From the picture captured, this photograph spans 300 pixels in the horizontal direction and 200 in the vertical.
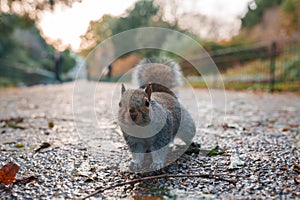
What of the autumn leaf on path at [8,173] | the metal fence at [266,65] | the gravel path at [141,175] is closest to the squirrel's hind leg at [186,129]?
the gravel path at [141,175]

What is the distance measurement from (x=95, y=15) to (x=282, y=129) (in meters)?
2.22

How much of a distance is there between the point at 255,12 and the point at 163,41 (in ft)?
45.8

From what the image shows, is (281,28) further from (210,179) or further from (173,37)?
(210,179)

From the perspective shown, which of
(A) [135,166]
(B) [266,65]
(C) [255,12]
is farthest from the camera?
(C) [255,12]

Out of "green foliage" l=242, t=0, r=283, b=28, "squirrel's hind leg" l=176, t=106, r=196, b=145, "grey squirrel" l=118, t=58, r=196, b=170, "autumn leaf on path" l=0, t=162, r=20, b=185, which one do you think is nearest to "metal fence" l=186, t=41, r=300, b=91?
"squirrel's hind leg" l=176, t=106, r=196, b=145

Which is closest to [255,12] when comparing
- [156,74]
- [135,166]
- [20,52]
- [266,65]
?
[266,65]

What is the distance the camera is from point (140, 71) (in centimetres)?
273

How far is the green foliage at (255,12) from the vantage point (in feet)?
72.7

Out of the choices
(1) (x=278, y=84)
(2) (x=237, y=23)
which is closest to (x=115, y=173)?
(1) (x=278, y=84)

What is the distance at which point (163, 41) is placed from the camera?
1142cm

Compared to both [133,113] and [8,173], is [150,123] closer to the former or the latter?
[133,113]

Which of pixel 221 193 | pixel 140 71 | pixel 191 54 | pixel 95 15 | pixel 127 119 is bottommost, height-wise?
pixel 221 193

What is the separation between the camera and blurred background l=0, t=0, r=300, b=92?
4.88 meters

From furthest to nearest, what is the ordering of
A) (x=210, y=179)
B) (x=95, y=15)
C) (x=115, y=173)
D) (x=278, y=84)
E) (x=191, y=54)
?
(x=191, y=54), (x=278, y=84), (x=95, y=15), (x=115, y=173), (x=210, y=179)
